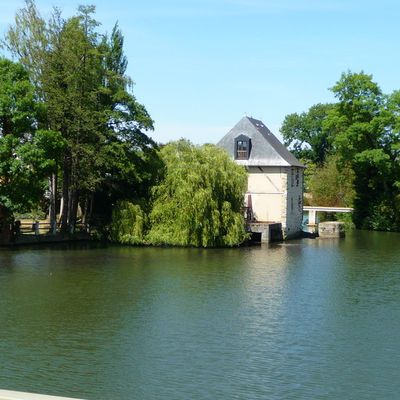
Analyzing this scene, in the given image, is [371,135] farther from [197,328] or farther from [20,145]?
[197,328]

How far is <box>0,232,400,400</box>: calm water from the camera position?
1398 cm

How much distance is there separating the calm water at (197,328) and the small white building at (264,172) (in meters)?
14.7

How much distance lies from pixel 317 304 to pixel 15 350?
10604 mm

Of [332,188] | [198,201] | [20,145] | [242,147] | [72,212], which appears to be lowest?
[72,212]

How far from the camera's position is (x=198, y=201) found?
124 ft

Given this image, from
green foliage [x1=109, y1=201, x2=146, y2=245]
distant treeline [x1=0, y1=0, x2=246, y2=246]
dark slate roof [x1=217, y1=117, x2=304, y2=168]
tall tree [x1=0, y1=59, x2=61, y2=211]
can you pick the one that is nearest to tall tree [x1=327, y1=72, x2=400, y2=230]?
dark slate roof [x1=217, y1=117, x2=304, y2=168]

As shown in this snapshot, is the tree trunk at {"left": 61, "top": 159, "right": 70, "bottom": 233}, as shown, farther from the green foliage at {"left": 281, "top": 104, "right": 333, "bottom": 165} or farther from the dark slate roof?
the green foliage at {"left": 281, "top": 104, "right": 333, "bottom": 165}

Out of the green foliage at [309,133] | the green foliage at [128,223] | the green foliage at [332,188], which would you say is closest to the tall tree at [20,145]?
the green foliage at [128,223]

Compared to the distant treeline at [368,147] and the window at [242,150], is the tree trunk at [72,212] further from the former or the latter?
the distant treeline at [368,147]

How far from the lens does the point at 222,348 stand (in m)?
16.6

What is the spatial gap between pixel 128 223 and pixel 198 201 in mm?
4287

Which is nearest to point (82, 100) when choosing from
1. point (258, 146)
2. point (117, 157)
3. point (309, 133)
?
point (117, 157)

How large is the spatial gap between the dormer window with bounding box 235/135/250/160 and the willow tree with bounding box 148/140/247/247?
→ 24.8 feet

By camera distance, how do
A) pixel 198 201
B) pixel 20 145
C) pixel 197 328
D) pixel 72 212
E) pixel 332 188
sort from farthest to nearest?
pixel 332 188, pixel 72 212, pixel 198 201, pixel 20 145, pixel 197 328
